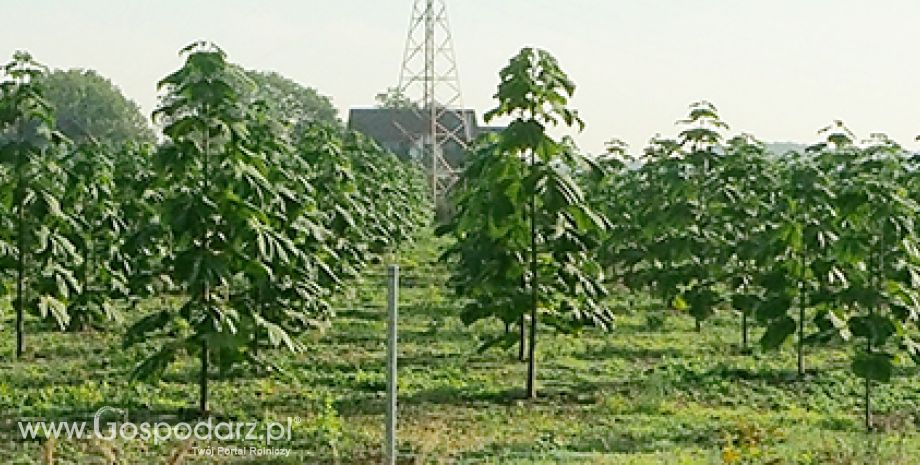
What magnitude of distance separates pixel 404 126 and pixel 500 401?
66356 mm

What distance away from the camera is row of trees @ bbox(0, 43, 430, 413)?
10547mm

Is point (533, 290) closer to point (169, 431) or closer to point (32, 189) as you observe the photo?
point (169, 431)

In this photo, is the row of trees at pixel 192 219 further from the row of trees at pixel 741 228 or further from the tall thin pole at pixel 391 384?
the tall thin pole at pixel 391 384

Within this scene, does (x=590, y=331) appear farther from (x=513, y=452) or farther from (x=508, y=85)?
(x=513, y=452)

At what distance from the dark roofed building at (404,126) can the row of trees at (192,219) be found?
43.0 m

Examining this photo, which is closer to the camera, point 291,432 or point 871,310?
point 291,432

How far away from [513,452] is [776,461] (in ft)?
7.56

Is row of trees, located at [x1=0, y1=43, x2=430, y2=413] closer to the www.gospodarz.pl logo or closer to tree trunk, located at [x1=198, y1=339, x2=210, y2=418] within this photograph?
tree trunk, located at [x1=198, y1=339, x2=210, y2=418]

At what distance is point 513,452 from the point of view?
9.88 metres

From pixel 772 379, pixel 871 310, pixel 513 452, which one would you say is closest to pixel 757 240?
pixel 772 379

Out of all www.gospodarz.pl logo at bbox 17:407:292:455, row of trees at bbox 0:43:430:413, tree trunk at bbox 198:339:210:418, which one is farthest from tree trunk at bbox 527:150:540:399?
tree trunk at bbox 198:339:210:418

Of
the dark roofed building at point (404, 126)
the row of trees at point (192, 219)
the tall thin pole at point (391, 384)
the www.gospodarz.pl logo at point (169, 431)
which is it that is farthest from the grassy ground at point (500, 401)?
the dark roofed building at point (404, 126)

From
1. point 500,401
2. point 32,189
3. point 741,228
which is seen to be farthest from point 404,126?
point 500,401

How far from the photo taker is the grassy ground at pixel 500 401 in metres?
9.60
